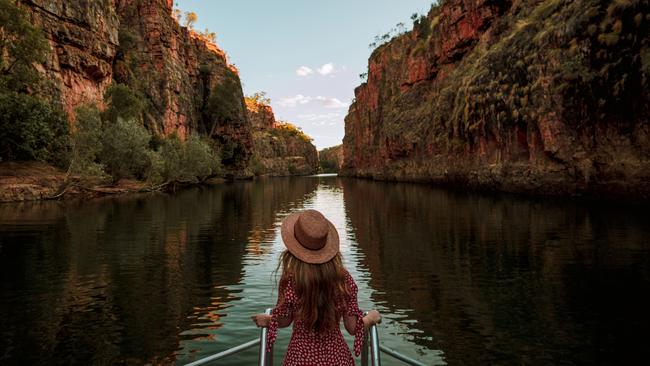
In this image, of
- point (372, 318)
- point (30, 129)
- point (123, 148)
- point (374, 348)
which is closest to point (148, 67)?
point (123, 148)

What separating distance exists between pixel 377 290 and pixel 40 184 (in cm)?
4147

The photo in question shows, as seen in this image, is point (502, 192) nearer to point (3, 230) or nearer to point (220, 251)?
point (220, 251)

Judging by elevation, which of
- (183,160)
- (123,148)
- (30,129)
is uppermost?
(30,129)

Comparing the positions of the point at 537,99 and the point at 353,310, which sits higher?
the point at 537,99

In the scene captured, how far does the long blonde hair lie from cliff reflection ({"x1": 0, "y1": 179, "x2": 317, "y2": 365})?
5161 mm

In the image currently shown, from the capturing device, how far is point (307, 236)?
365 cm

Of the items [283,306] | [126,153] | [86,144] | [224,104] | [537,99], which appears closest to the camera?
[283,306]

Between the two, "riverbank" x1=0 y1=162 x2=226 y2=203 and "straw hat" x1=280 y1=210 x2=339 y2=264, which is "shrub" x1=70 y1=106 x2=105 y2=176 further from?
"straw hat" x1=280 y1=210 x2=339 y2=264

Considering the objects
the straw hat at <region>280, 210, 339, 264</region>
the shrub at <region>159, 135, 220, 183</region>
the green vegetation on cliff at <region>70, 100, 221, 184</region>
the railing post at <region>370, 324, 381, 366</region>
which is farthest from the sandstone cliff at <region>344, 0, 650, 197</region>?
the green vegetation on cliff at <region>70, 100, 221, 184</region>

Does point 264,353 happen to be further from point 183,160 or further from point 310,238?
point 183,160

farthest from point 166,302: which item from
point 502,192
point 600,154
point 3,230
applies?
point 502,192

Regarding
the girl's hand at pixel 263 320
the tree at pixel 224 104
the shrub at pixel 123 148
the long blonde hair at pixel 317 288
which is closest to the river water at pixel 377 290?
the girl's hand at pixel 263 320

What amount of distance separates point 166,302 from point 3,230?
54.2ft

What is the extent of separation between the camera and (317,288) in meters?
3.81
